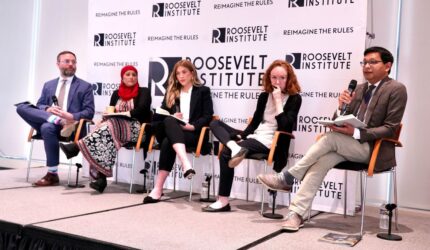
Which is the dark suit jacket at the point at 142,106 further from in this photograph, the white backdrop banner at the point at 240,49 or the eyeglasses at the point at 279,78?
the eyeglasses at the point at 279,78

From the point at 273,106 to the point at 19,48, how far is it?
4.96m

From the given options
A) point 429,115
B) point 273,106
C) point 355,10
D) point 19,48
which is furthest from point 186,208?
point 19,48

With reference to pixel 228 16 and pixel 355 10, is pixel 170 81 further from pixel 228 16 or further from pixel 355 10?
pixel 355 10

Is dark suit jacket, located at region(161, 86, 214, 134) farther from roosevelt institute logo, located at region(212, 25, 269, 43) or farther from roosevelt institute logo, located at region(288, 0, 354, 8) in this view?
roosevelt institute logo, located at region(288, 0, 354, 8)

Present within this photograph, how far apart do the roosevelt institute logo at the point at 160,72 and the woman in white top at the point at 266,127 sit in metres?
1.17

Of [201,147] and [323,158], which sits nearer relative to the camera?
[323,158]

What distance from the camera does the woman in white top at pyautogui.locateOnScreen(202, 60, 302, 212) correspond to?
3.72 m

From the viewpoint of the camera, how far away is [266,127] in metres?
3.96

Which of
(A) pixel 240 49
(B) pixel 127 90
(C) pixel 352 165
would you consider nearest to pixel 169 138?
(B) pixel 127 90

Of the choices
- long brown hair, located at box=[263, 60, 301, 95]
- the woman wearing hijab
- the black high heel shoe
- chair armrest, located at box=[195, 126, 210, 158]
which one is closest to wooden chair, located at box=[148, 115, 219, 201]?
chair armrest, located at box=[195, 126, 210, 158]

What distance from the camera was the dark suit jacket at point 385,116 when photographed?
314 cm

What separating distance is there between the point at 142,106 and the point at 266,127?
132 centimetres

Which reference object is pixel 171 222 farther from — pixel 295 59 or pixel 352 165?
pixel 295 59

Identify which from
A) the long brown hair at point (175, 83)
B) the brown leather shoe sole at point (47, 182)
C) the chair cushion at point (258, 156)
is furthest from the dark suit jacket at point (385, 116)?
the brown leather shoe sole at point (47, 182)
